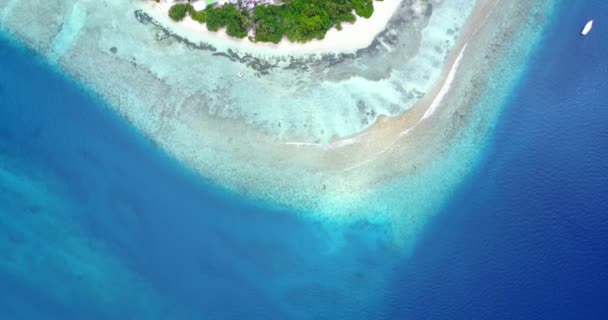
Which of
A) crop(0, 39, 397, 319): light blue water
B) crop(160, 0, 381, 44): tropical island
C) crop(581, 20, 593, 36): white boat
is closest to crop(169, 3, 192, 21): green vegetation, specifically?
crop(160, 0, 381, 44): tropical island

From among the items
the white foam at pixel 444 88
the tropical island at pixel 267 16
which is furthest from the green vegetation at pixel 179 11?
the white foam at pixel 444 88

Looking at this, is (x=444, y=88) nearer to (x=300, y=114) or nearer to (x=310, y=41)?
(x=310, y=41)

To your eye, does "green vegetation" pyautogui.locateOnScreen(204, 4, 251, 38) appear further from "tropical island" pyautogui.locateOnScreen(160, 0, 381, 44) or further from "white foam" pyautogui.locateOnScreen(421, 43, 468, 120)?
"white foam" pyautogui.locateOnScreen(421, 43, 468, 120)

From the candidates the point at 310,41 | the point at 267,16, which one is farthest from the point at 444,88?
the point at 267,16

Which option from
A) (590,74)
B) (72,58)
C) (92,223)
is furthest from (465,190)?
(72,58)

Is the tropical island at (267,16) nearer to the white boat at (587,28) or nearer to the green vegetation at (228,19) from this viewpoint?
the green vegetation at (228,19)

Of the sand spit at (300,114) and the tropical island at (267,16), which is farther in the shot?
the sand spit at (300,114)

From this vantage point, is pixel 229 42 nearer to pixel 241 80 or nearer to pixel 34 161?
pixel 241 80
